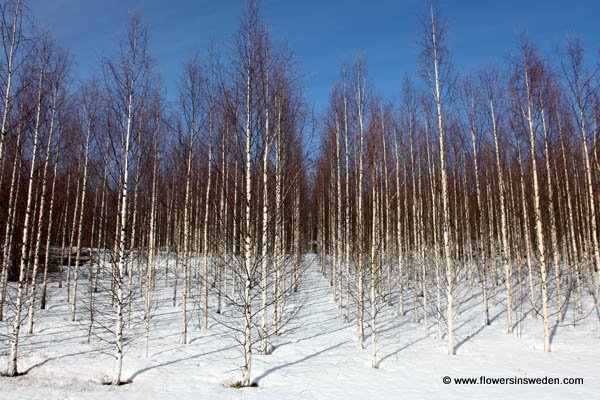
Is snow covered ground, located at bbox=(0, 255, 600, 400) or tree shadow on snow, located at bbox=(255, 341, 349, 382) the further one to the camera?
tree shadow on snow, located at bbox=(255, 341, 349, 382)

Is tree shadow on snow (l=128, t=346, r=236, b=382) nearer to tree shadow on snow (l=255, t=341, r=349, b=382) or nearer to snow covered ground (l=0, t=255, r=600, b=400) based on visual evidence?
snow covered ground (l=0, t=255, r=600, b=400)

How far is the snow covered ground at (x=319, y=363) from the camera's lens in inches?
270

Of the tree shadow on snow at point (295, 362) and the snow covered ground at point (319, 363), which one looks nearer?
the snow covered ground at point (319, 363)

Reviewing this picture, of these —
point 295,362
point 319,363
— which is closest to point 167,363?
point 295,362

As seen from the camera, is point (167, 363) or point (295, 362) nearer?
point (167, 363)

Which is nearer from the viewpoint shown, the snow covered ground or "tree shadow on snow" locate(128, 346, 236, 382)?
the snow covered ground

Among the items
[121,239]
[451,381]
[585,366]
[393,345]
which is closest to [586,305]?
[585,366]

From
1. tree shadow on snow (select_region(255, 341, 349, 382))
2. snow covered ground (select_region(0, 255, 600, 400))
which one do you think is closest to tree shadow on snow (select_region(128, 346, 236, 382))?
snow covered ground (select_region(0, 255, 600, 400))

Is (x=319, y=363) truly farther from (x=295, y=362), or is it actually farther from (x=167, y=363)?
(x=167, y=363)

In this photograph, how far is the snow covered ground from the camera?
686 centimetres

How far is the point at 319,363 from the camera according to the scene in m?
8.63

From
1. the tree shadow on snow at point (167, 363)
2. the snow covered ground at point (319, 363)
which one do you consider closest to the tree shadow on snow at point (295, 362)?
the snow covered ground at point (319, 363)

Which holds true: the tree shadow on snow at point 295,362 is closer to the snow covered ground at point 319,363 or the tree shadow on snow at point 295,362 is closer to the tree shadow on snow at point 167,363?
the snow covered ground at point 319,363

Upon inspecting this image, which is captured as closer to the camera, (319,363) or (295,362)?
(319,363)
